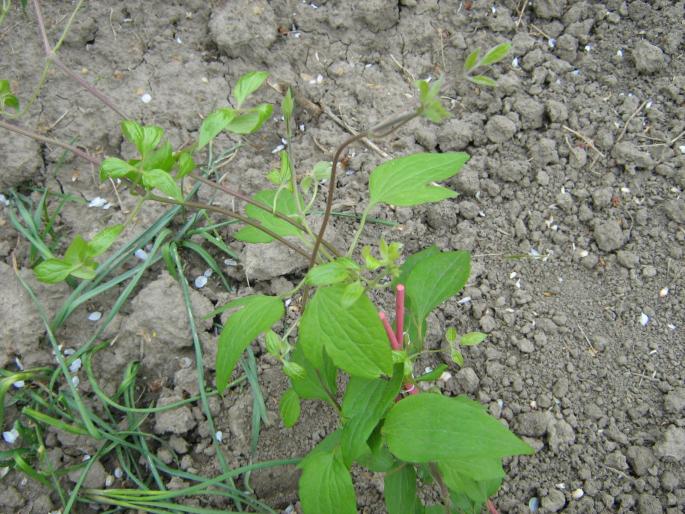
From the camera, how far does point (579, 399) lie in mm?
1848

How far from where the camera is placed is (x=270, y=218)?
1381 millimetres

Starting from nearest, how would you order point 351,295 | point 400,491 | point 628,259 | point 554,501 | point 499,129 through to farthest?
1. point 351,295
2. point 400,491
3. point 554,501
4. point 628,259
5. point 499,129

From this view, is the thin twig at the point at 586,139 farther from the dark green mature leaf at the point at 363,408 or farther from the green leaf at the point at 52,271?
the green leaf at the point at 52,271

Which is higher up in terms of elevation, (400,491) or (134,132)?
(134,132)


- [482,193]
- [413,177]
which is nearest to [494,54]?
[413,177]

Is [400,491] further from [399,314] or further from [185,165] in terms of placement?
[185,165]

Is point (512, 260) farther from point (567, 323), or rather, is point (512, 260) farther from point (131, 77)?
point (131, 77)

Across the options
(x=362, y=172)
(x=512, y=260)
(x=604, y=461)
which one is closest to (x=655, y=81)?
(x=512, y=260)

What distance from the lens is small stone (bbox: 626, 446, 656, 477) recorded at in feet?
5.67

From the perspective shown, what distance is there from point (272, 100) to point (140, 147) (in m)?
1.35

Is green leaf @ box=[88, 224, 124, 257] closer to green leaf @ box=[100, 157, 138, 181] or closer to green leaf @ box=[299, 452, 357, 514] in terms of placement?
green leaf @ box=[100, 157, 138, 181]

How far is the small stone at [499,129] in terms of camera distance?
88.7 inches

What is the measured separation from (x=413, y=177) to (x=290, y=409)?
2.13 feet

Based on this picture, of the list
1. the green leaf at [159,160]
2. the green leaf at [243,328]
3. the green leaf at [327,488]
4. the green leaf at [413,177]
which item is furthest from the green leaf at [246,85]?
the green leaf at [327,488]
